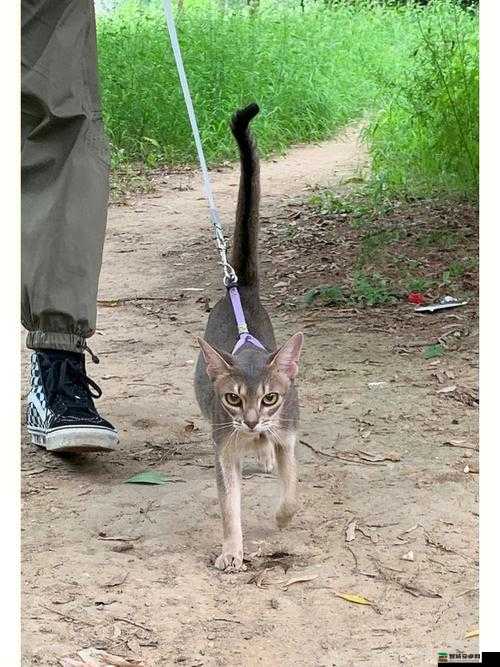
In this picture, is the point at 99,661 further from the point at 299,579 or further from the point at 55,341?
the point at 55,341

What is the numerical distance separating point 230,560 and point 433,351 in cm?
184

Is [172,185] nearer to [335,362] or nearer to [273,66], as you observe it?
[273,66]

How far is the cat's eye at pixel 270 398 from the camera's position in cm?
267

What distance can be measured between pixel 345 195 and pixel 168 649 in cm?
538

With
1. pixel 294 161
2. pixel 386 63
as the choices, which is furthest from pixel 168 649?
pixel 386 63

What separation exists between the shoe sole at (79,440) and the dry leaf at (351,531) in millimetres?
811

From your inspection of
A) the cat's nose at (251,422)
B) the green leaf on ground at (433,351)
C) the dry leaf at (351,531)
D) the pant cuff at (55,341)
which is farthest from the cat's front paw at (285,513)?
the green leaf on ground at (433,351)

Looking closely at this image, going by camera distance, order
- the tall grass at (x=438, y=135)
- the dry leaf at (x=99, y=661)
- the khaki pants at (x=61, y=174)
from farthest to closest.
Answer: the tall grass at (x=438, y=135), the khaki pants at (x=61, y=174), the dry leaf at (x=99, y=661)

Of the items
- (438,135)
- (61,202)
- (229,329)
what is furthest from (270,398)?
(438,135)

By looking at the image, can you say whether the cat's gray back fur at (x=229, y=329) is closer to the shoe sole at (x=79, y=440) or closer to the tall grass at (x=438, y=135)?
the shoe sole at (x=79, y=440)

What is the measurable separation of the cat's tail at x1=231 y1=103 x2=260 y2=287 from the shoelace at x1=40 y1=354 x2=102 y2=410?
588mm

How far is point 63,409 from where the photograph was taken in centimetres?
320

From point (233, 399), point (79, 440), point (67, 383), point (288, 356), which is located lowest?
point (79, 440)

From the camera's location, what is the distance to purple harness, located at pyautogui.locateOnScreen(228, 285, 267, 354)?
9.56 feet
